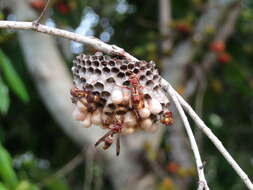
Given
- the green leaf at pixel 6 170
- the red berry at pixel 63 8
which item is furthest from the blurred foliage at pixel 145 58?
the green leaf at pixel 6 170

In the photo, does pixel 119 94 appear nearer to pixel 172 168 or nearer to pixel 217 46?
pixel 172 168

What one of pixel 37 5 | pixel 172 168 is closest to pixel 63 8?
pixel 37 5

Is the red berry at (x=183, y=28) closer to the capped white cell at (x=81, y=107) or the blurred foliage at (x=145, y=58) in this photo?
the blurred foliage at (x=145, y=58)

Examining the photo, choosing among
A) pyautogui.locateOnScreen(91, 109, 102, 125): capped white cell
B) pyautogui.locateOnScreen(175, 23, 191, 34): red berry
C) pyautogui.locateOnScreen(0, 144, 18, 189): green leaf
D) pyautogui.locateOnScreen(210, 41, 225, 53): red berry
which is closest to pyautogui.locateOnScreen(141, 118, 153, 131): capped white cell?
pyautogui.locateOnScreen(91, 109, 102, 125): capped white cell

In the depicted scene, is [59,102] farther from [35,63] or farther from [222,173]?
[222,173]

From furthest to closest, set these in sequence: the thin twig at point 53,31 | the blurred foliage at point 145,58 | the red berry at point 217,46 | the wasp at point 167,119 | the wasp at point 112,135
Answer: the blurred foliage at point 145,58 → the red berry at point 217,46 → the wasp at point 167,119 → the wasp at point 112,135 → the thin twig at point 53,31

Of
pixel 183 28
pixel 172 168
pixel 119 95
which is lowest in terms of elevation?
pixel 172 168

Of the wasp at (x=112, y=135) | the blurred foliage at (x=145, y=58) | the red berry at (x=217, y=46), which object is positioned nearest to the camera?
the wasp at (x=112, y=135)

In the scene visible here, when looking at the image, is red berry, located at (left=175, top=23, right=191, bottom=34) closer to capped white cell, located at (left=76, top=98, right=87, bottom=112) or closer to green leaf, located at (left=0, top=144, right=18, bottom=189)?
green leaf, located at (left=0, top=144, right=18, bottom=189)
